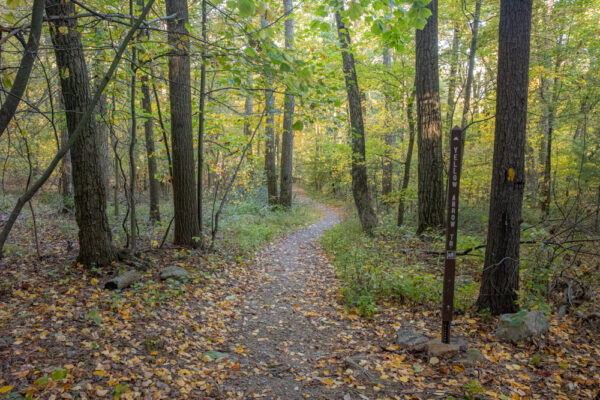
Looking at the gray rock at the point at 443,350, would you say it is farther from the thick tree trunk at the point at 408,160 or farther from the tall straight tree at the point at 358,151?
the thick tree trunk at the point at 408,160

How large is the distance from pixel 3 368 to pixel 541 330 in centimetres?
580

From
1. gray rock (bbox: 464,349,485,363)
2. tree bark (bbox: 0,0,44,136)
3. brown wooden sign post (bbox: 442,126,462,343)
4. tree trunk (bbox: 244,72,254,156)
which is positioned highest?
tree trunk (bbox: 244,72,254,156)

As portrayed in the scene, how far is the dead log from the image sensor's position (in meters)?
5.05

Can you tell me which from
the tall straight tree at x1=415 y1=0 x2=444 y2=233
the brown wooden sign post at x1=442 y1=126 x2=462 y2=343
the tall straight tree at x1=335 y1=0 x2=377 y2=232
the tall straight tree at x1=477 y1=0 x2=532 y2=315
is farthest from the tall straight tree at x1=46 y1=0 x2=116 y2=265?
the tall straight tree at x1=415 y1=0 x2=444 y2=233

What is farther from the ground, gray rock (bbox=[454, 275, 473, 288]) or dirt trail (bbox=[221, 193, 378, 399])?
gray rock (bbox=[454, 275, 473, 288])

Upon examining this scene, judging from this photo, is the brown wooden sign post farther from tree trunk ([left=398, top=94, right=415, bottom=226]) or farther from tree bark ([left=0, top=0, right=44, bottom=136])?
tree trunk ([left=398, top=94, right=415, bottom=226])

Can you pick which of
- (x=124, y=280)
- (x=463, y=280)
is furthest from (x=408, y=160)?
(x=124, y=280)

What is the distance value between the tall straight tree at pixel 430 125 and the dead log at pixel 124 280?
21.6 ft

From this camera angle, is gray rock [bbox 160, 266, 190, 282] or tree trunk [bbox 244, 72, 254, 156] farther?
tree trunk [bbox 244, 72, 254, 156]

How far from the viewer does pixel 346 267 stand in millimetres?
7188

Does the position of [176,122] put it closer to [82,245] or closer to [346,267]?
[82,245]

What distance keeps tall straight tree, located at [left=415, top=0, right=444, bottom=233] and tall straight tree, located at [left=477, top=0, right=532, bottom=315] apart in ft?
12.1

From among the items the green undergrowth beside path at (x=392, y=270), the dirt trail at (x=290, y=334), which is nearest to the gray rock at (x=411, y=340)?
the dirt trail at (x=290, y=334)

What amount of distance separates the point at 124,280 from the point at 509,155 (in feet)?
19.4
